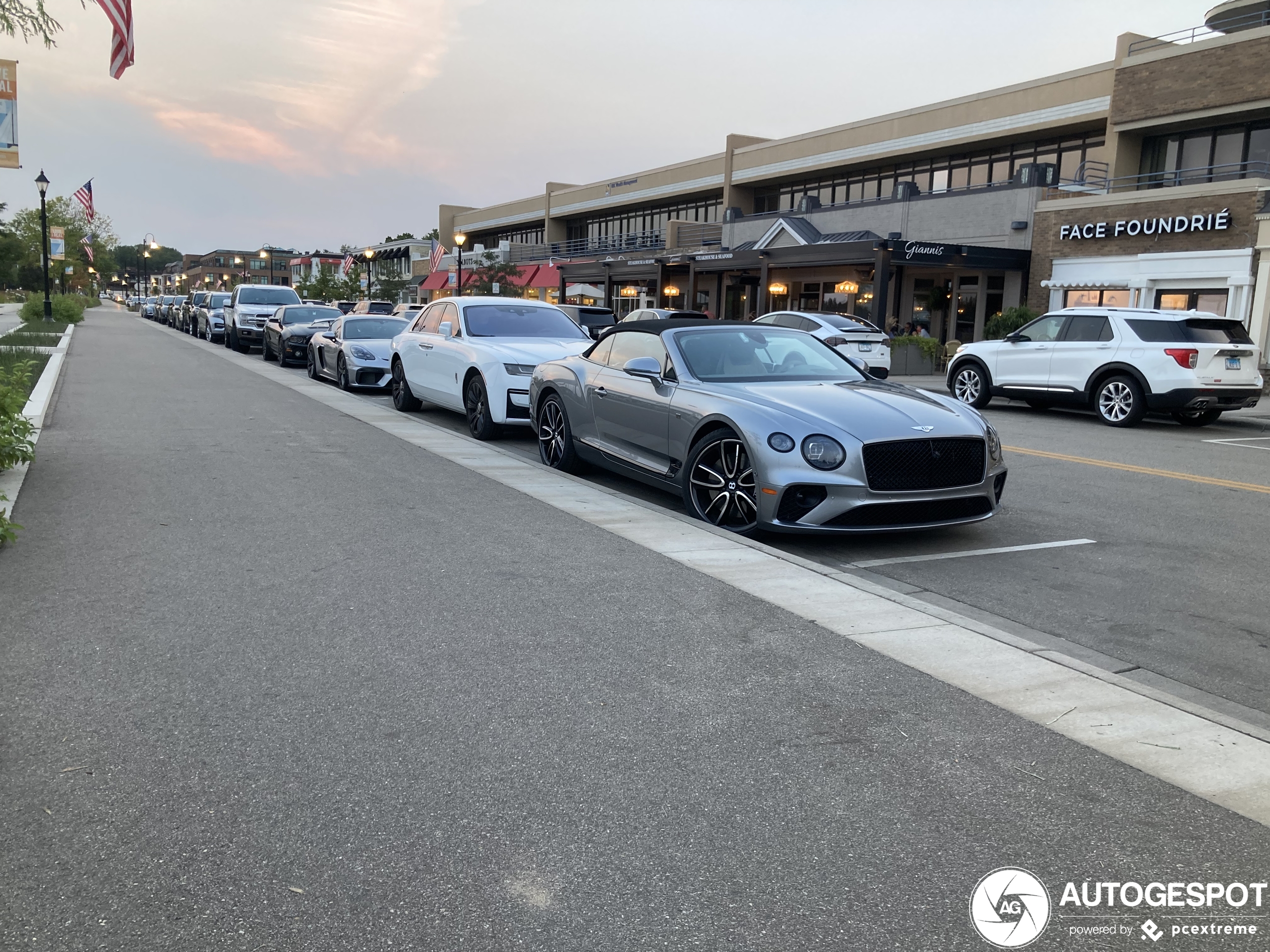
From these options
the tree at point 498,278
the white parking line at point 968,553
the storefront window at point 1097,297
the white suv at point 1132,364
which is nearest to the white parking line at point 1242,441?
the white suv at point 1132,364

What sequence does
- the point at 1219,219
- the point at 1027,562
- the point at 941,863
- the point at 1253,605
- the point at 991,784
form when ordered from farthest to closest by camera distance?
the point at 1219,219 → the point at 1027,562 → the point at 1253,605 → the point at 991,784 → the point at 941,863

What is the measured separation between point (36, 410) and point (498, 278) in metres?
47.2

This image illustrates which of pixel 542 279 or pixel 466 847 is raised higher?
pixel 542 279

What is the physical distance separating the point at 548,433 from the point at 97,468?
4.06 metres

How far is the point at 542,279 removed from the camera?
5597 centimetres

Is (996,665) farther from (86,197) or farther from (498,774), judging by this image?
(86,197)

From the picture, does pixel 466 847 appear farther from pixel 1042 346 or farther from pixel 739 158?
pixel 739 158

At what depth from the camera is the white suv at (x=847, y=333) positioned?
22.8 m

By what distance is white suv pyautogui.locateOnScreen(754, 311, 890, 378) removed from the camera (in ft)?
74.8

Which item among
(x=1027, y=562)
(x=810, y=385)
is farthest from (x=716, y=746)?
(x=810, y=385)

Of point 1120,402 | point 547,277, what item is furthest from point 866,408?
point 547,277

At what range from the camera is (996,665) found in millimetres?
4551

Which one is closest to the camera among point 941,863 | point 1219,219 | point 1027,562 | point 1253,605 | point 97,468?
point 941,863

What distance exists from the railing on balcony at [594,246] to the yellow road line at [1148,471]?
143ft
